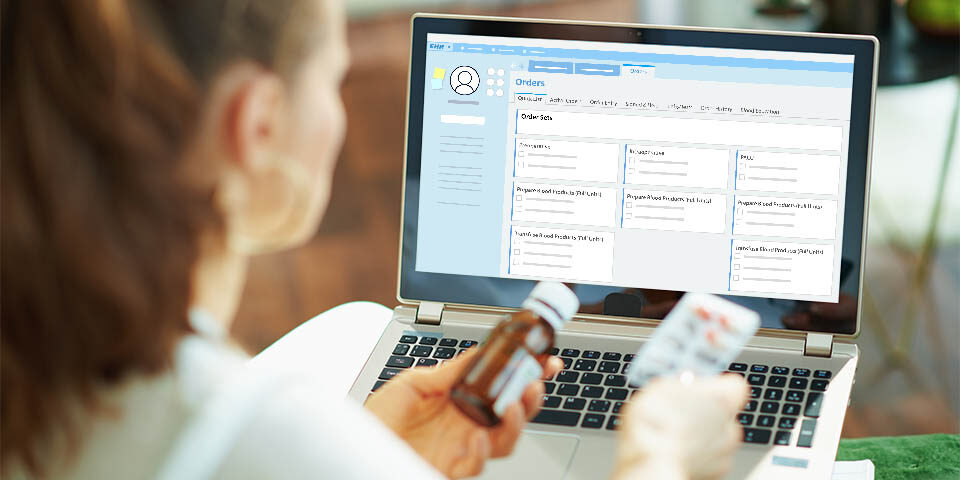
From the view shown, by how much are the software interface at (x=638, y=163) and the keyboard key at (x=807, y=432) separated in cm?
13

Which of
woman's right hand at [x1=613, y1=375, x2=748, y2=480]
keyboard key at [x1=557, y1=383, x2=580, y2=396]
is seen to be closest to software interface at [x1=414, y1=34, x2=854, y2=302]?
keyboard key at [x1=557, y1=383, x2=580, y2=396]

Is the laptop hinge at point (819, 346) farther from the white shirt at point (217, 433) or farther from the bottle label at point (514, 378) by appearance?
the white shirt at point (217, 433)

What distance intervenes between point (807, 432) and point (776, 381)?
65mm

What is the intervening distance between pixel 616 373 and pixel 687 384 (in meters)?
0.20

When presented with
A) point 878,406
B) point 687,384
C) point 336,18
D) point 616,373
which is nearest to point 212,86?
point 336,18

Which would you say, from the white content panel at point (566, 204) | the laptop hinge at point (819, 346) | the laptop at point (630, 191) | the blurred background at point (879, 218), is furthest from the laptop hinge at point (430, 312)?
the blurred background at point (879, 218)

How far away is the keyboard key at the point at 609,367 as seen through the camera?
84cm

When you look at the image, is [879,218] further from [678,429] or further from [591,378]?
[678,429]

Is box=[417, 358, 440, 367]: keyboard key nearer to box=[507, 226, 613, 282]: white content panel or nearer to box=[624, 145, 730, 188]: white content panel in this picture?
box=[507, 226, 613, 282]: white content panel

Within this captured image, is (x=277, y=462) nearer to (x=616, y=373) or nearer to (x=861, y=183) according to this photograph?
(x=616, y=373)

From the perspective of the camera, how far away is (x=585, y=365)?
847mm

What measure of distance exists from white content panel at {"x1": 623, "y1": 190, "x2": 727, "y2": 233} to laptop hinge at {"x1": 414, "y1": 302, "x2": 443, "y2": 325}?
0.19 metres

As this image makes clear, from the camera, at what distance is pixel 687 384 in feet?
2.07

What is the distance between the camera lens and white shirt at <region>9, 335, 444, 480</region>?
0.47 m
